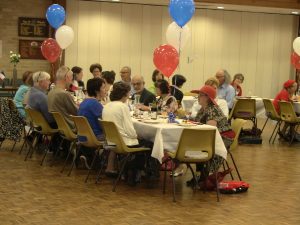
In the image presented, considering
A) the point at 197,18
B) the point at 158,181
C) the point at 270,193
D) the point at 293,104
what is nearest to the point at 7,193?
the point at 158,181

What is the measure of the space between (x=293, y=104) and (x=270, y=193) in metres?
4.70

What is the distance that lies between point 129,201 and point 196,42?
35.8 feet

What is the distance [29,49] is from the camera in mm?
15266

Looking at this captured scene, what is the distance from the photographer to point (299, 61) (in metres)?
13.8

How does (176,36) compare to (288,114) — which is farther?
(176,36)

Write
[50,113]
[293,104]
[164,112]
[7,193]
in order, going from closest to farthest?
[7,193] → [164,112] → [50,113] → [293,104]

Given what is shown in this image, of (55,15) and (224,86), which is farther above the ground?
(55,15)

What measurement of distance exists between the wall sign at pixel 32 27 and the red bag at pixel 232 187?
9.45 m

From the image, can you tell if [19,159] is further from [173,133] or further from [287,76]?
[287,76]

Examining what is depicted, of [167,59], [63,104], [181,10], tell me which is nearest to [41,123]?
[63,104]

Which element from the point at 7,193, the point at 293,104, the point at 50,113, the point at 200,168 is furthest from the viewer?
the point at 293,104

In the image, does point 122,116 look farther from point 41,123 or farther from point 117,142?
point 41,123

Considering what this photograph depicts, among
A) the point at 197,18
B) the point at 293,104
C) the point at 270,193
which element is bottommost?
the point at 270,193

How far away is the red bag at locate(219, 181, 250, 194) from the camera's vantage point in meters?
6.83
